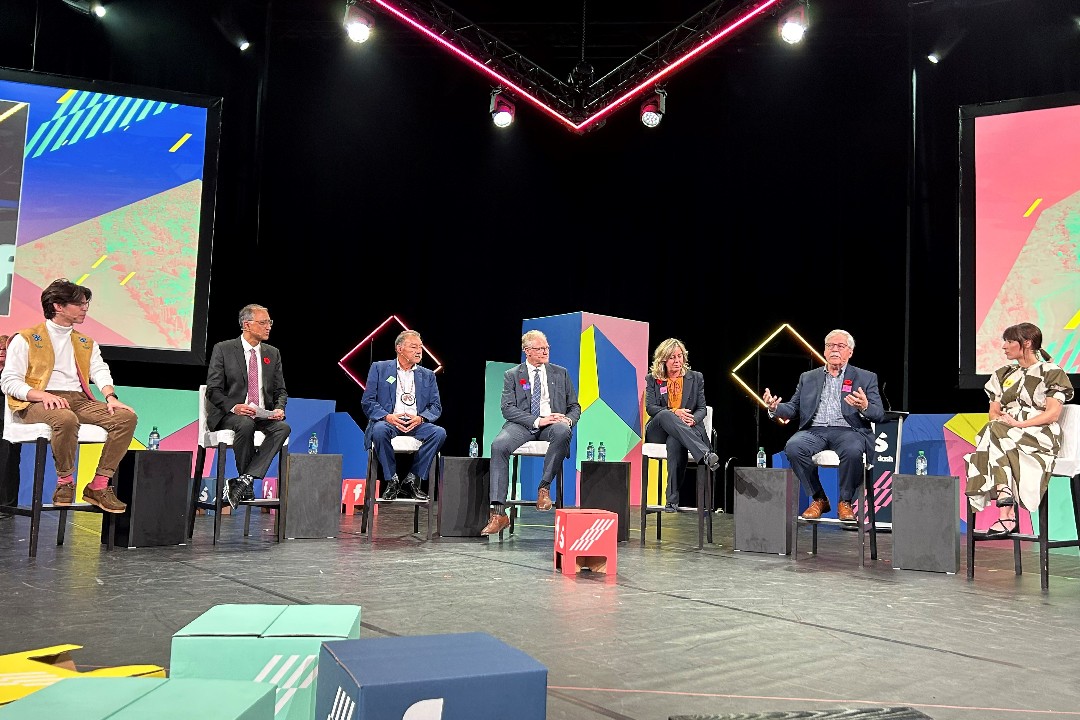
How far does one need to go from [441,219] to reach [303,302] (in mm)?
1457

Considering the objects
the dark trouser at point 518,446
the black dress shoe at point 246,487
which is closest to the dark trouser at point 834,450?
the dark trouser at point 518,446

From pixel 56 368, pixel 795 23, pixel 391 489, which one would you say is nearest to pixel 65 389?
pixel 56 368

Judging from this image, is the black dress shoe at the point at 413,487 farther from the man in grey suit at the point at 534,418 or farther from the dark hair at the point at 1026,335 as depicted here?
the dark hair at the point at 1026,335

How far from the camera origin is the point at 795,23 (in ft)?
20.7

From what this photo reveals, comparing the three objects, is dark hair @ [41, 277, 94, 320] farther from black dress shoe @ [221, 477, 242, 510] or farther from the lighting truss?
the lighting truss

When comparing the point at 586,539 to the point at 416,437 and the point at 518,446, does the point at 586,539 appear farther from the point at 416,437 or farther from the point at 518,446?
the point at 416,437

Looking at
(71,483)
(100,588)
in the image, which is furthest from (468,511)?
(100,588)

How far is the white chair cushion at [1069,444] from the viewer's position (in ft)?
12.7

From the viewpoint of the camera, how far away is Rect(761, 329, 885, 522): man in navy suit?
180 inches

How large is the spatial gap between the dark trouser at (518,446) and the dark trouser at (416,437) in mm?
329

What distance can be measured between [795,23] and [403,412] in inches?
159

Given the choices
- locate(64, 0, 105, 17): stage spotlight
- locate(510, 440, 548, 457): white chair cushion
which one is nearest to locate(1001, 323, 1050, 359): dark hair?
locate(510, 440, 548, 457): white chair cushion

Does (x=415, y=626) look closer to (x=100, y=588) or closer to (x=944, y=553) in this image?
(x=100, y=588)

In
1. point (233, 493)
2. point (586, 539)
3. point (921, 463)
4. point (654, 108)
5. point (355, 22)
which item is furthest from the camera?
point (654, 108)
